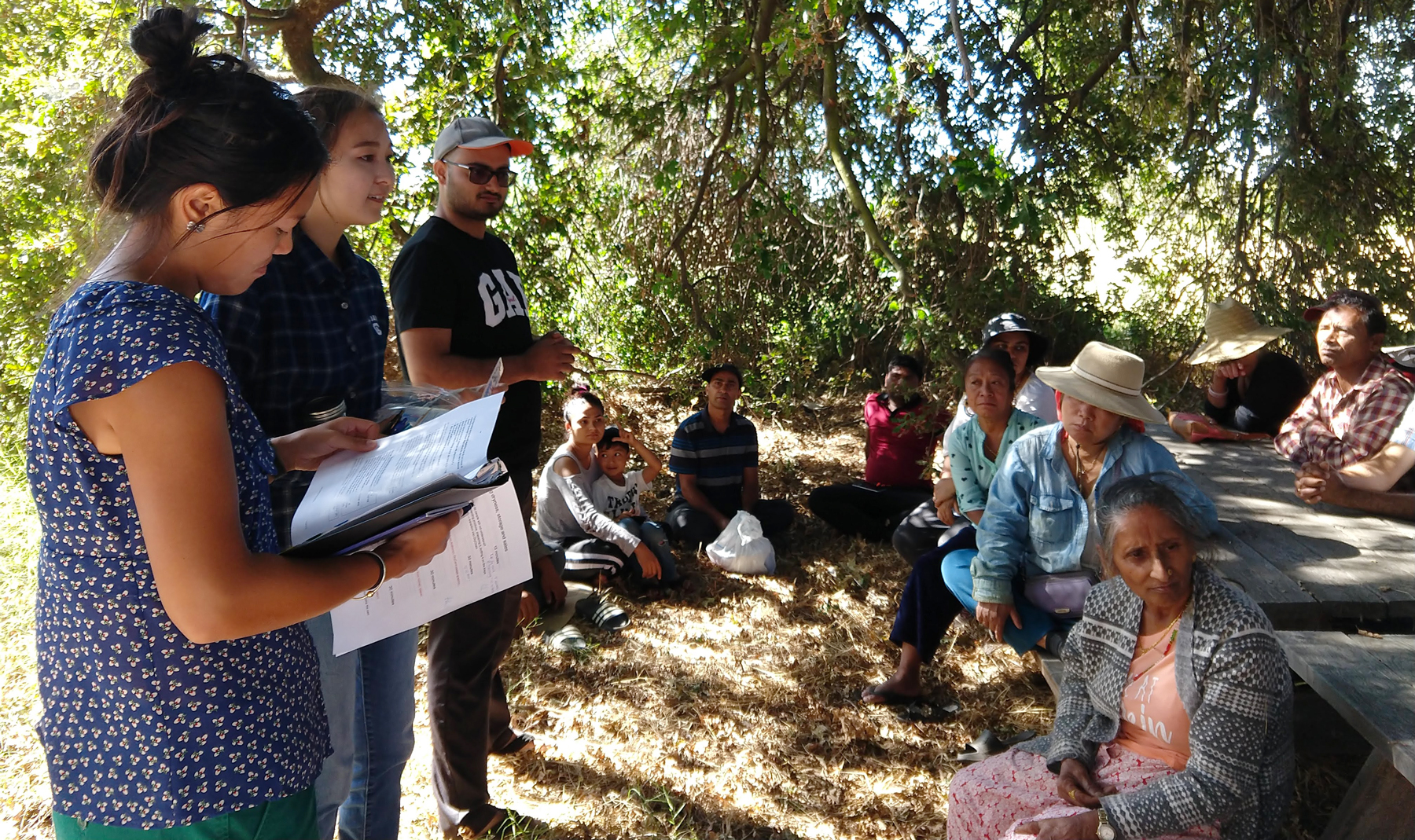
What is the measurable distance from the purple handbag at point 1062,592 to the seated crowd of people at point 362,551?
0.01 m

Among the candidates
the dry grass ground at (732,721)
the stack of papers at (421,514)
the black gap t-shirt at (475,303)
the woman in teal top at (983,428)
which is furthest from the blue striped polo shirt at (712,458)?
the stack of papers at (421,514)

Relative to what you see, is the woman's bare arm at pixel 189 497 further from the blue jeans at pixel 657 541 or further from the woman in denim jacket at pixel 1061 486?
the blue jeans at pixel 657 541

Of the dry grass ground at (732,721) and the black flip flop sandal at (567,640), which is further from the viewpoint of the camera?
the black flip flop sandal at (567,640)

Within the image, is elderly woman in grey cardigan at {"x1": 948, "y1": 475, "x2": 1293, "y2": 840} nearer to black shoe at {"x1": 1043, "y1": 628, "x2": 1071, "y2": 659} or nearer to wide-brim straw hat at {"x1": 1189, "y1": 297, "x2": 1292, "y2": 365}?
black shoe at {"x1": 1043, "y1": 628, "x2": 1071, "y2": 659}

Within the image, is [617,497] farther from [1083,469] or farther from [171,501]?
[171,501]

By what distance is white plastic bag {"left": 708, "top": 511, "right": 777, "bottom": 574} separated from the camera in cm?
488

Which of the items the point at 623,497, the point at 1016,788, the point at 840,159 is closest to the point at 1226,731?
the point at 1016,788

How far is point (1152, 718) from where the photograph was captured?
2.15 meters

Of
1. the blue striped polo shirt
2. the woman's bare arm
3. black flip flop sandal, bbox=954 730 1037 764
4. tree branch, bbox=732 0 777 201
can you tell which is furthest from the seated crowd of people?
tree branch, bbox=732 0 777 201

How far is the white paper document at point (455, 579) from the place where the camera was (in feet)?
5.44

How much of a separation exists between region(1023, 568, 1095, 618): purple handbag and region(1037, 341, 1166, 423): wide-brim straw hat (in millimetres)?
535

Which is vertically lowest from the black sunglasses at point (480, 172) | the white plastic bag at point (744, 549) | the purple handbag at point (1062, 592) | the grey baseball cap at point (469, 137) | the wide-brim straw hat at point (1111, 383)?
the white plastic bag at point (744, 549)

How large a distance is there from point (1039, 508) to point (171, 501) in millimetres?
2627

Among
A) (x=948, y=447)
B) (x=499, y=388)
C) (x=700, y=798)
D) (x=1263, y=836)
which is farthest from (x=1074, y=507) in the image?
(x=499, y=388)
